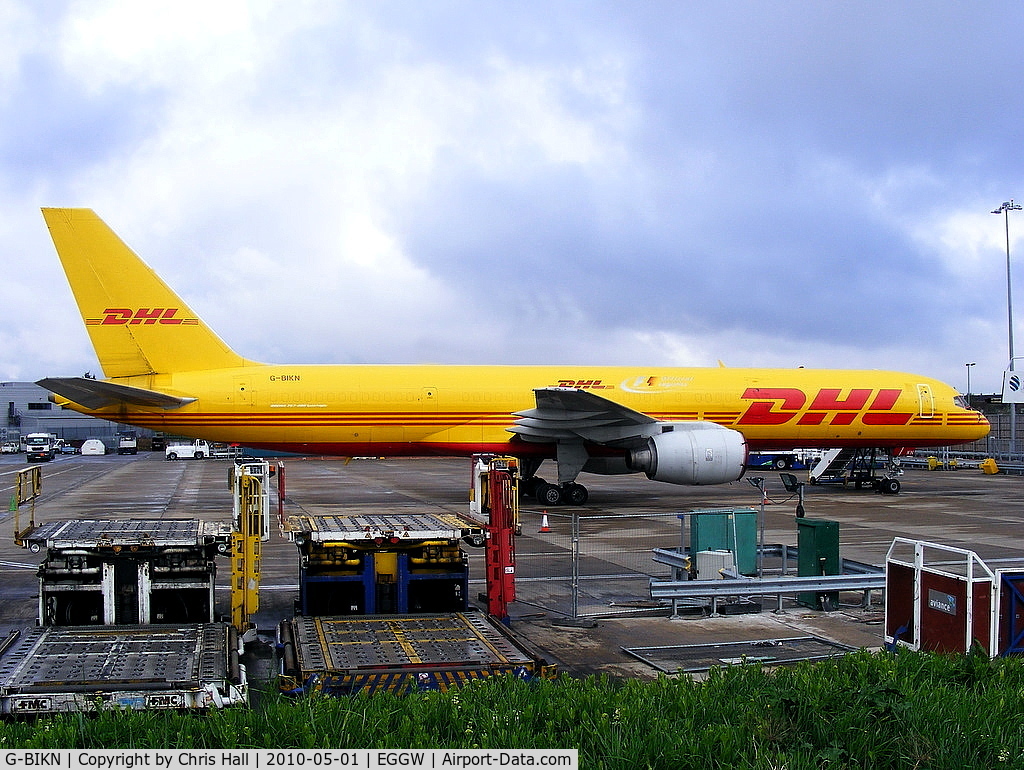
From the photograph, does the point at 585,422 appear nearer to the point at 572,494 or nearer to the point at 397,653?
the point at 572,494

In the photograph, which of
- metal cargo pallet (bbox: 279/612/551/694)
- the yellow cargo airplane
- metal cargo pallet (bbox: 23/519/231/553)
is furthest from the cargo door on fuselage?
metal cargo pallet (bbox: 23/519/231/553)

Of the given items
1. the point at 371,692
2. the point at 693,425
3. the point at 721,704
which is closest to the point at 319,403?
the point at 693,425

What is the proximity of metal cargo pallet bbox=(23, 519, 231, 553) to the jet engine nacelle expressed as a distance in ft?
45.0

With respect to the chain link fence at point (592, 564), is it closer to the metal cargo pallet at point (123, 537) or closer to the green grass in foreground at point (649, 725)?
the metal cargo pallet at point (123, 537)

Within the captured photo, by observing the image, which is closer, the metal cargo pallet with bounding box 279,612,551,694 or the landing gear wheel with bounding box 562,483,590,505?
the metal cargo pallet with bounding box 279,612,551,694

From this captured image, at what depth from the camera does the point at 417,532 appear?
938cm

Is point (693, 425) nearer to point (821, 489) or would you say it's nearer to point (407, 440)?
point (407, 440)

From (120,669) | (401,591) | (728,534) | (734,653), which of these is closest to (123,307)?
(401,591)

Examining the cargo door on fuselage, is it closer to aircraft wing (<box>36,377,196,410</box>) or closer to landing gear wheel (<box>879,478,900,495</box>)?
landing gear wheel (<box>879,478,900,495</box>)

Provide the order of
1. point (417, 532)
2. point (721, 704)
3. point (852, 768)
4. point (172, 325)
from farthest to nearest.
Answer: point (172, 325) → point (417, 532) → point (721, 704) → point (852, 768)

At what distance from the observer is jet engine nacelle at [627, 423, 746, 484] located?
21.4 metres

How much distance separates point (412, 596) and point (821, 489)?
2354 centimetres

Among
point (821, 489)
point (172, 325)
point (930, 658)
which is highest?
point (172, 325)

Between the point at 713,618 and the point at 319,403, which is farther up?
A: the point at 319,403
